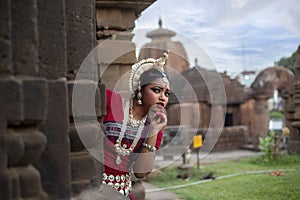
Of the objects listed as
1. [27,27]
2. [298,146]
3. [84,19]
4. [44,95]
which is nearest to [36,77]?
[44,95]

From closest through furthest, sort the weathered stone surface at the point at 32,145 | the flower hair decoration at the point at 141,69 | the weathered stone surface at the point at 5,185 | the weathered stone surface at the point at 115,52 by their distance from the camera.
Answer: the weathered stone surface at the point at 5,185 → the weathered stone surface at the point at 32,145 → the flower hair decoration at the point at 141,69 → the weathered stone surface at the point at 115,52

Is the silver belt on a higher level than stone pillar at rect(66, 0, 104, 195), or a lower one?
lower

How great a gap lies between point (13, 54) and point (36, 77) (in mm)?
120

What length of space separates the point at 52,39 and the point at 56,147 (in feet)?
1.47

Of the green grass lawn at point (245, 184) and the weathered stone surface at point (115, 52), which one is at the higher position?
the weathered stone surface at point (115, 52)

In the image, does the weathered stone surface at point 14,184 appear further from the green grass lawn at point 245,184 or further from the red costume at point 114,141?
the green grass lawn at point 245,184

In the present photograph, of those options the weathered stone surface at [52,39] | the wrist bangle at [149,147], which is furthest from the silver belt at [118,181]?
the weathered stone surface at [52,39]

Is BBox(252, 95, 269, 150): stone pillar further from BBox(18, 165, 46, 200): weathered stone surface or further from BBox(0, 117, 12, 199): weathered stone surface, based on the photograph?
BBox(0, 117, 12, 199): weathered stone surface

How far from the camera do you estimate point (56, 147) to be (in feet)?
5.33

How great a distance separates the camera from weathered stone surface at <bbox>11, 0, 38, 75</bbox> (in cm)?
146

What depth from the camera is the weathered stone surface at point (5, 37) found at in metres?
1.41

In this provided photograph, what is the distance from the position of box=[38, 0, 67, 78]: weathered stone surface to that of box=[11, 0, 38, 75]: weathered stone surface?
2.8 inches

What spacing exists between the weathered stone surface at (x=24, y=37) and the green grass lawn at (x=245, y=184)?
184 inches

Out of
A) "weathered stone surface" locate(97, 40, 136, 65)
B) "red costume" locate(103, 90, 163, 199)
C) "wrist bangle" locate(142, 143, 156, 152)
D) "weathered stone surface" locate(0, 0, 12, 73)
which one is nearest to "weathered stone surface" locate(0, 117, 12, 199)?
"weathered stone surface" locate(0, 0, 12, 73)
